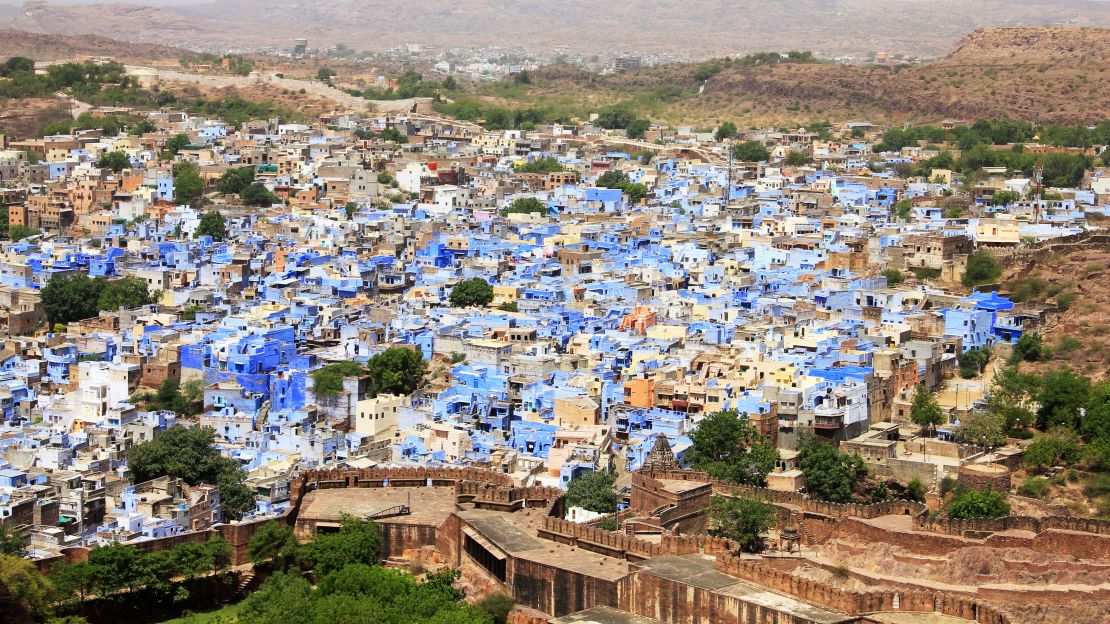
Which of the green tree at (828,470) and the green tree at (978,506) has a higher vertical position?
the green tree at (978,506)

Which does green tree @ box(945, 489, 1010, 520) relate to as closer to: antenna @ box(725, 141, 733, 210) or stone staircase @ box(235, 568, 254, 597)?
stone staircase @ box(235, 568, 254, 597)

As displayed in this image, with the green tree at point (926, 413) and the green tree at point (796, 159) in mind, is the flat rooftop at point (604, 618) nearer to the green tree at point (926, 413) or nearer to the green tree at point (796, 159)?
the green tree at point (926, 413)

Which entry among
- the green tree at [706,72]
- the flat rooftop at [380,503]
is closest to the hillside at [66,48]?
the green tree at [706,72]

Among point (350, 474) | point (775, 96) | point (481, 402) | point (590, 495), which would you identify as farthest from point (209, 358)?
point (775, 96)

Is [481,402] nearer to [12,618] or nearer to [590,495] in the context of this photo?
[590,495]

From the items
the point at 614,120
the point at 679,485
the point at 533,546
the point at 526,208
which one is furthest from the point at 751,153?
the point at 533,546
